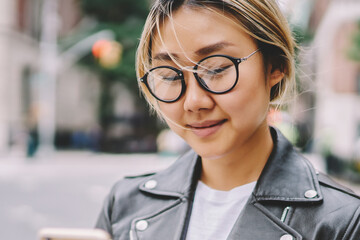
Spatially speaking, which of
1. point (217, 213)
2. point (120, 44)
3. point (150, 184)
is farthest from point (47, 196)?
point (120, 44)

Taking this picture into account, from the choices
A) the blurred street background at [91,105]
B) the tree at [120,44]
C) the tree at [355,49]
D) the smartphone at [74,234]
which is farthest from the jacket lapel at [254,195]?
the tree at [120,44]

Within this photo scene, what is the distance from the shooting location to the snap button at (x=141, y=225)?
1576 mm

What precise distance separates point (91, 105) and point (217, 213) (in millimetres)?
27585

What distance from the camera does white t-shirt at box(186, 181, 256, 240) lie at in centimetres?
142

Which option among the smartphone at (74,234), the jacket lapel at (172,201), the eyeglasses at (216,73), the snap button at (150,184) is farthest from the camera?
the snap button at (150,184)

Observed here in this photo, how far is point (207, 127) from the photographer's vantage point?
133 centimetres

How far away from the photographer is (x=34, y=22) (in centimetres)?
2644

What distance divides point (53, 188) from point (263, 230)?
10.7 metres

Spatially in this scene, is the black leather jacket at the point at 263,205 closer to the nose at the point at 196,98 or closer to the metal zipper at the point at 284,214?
the metal zipper at the point at 284,214

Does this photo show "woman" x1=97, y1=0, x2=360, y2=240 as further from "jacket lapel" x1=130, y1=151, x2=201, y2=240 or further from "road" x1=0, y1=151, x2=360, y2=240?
"road" x1=0, y1=151, x2=360, y2=240

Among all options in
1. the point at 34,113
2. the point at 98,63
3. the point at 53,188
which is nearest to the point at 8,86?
the point at 34,113

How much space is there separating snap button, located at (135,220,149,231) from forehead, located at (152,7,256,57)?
25.6 inches

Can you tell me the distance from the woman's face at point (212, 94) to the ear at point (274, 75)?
0.17 feet

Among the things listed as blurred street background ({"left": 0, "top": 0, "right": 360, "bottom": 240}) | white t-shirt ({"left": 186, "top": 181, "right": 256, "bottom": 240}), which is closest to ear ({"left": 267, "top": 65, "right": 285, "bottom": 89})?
white t-shirt ({"left": 186, "top": 181, "right": 256, "bottom": 240})
